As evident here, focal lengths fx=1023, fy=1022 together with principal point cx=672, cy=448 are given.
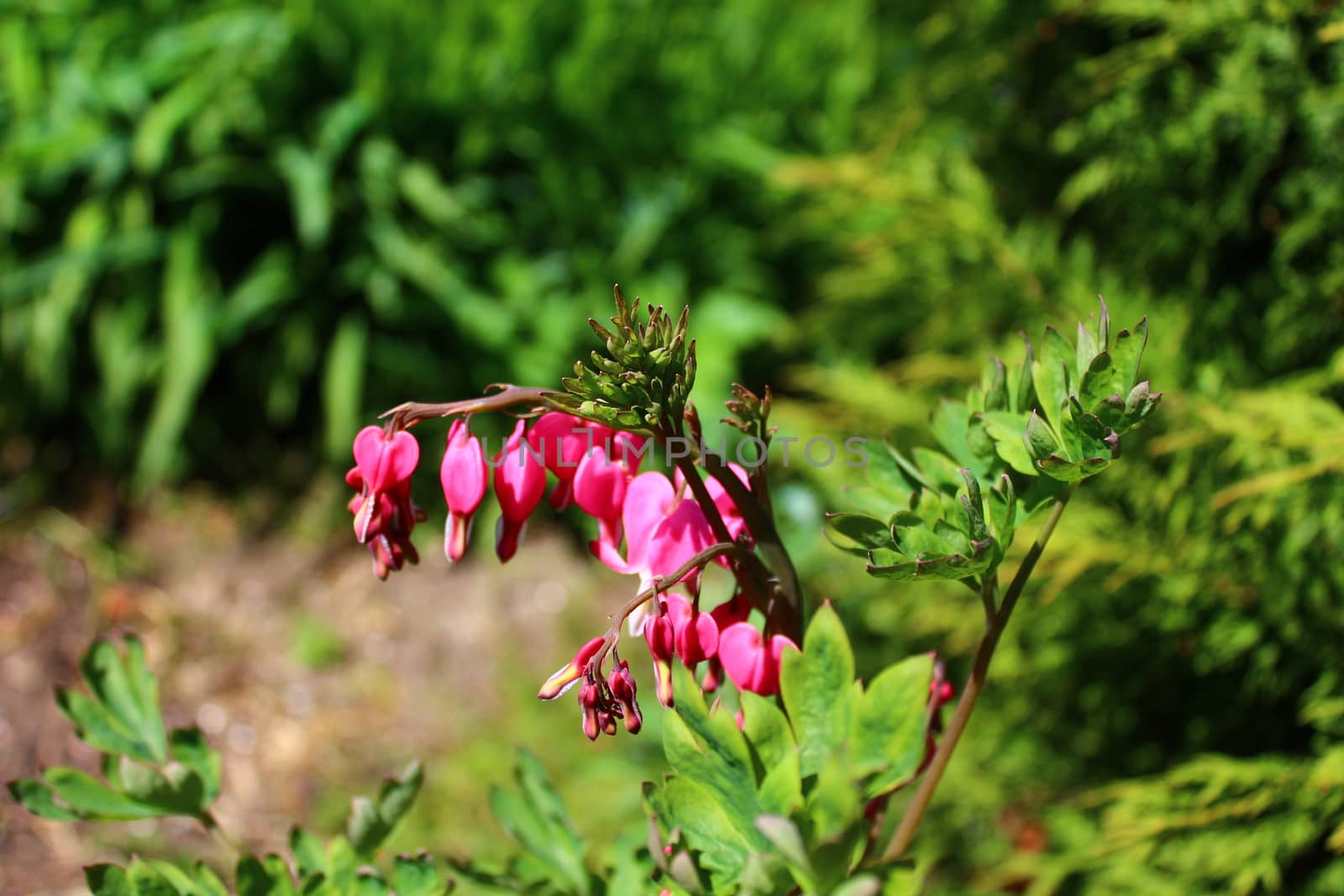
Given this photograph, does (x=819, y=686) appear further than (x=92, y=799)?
No

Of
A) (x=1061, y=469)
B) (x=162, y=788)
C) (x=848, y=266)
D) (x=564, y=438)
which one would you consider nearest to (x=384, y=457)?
(x=564, y=438)

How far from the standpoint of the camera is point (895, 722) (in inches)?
22.6

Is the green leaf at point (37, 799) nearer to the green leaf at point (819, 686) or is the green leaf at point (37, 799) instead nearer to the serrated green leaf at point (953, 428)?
the green leaf at point (819, 686)

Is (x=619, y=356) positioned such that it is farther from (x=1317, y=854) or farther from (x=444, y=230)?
(x=444, y=230)

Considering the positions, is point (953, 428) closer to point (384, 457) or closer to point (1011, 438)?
point (1011, 438)

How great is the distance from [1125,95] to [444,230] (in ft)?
6.02

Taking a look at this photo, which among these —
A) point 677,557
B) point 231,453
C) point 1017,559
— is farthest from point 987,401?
point 231,453

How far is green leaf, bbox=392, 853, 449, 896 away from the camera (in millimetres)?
720

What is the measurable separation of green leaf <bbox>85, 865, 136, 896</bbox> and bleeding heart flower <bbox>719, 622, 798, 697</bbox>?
0.44m

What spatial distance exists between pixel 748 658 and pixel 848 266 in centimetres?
227

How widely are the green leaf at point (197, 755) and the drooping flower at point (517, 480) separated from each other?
334 millimetres

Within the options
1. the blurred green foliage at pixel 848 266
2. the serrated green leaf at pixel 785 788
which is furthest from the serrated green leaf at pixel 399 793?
the blurred green foliage at pixel 848 266

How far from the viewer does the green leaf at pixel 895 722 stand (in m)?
0.57

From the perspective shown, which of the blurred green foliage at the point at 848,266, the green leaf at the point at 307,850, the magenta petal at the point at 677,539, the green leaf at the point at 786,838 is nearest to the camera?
the green leaf at the point at 786,838
